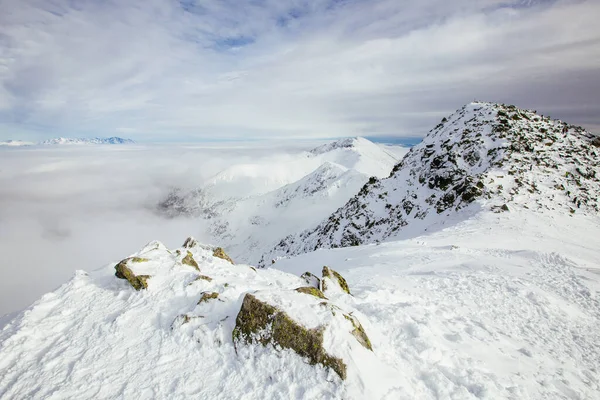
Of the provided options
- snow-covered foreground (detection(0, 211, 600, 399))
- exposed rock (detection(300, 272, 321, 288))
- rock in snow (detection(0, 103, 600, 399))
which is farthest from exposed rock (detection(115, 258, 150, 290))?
exposed rock (detection(300, 272, 321, 288))

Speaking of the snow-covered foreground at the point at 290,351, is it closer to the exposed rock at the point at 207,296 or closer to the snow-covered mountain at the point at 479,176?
the exposed rock at the point at 207,296

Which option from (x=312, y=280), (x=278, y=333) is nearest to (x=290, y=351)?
(x=278, y=333)

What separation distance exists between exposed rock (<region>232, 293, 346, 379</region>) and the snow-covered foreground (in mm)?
193

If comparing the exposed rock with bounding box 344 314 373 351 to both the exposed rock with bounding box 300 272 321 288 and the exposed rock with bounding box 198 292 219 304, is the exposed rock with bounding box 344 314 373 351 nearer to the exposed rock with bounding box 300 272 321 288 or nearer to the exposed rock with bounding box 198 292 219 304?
the exposed rock with bounding box 300 272 321 288

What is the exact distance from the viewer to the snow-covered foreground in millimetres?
6371

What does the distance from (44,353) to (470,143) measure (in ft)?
174

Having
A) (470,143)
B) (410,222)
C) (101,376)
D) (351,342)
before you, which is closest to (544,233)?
(410,222)

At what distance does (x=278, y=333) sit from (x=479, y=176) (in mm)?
38670

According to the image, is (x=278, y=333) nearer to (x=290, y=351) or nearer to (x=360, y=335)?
(x=290, y=351)

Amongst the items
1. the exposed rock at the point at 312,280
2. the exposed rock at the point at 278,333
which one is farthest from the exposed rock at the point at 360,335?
the exposed rock at the point at 312,280

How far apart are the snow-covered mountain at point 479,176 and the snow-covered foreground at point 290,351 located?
22113 mm

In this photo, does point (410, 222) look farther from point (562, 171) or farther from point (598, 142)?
point (598, 142)

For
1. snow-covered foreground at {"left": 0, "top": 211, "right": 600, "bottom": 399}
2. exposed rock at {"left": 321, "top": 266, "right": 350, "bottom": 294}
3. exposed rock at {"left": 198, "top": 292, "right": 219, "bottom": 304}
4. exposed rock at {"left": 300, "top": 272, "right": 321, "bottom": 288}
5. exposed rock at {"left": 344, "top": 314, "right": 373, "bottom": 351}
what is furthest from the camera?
exposed rock at {"left": 300, "top": 272, "right": 321, "bottom": 288}

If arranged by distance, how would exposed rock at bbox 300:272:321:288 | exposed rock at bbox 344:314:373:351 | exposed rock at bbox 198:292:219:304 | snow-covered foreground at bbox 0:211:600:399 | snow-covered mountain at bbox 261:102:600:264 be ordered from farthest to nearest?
snow-covered mountain at bbox 261:102:600:264
exposed rock at bbox 300:272:321:288
exposed rock at bbox 198:292:219:304
exposed rock at bbox 344:314:373:351
snow-covered foreground at bbox 0:211:600:399
